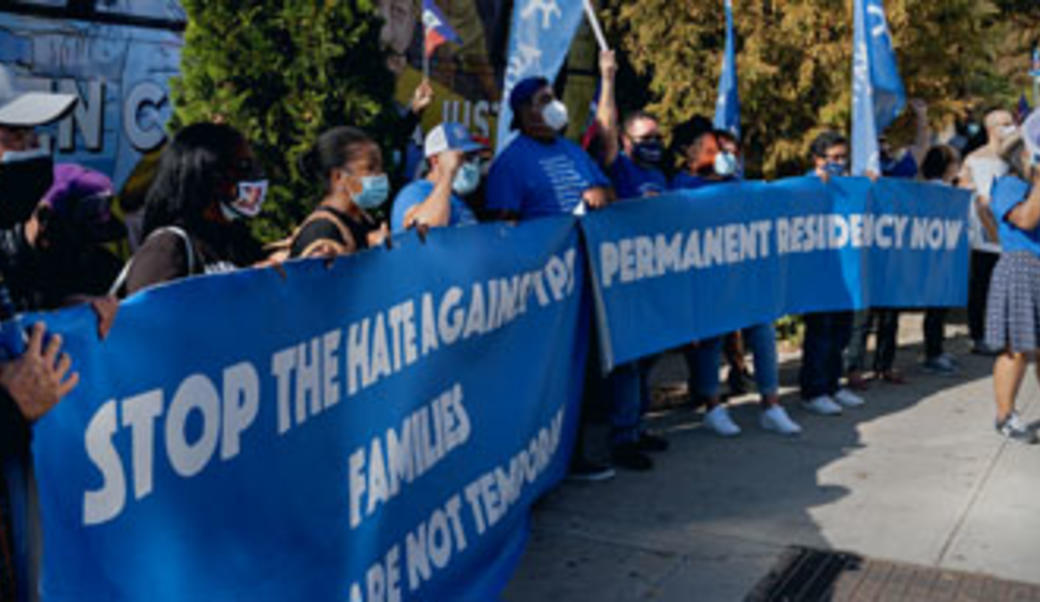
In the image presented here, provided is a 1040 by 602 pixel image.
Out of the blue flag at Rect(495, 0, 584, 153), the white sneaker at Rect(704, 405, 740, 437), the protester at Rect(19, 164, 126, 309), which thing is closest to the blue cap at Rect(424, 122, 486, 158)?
the blue flag at Rect(495, 0, 584, 153)

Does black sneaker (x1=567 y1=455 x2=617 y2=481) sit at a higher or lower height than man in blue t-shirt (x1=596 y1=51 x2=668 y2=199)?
lower

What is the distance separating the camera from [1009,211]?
6867mm

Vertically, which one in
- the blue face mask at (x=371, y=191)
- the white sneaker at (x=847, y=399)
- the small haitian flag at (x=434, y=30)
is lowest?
the white sneaker at (x=847, y=399)

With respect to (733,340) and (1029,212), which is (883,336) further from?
(1029,212)

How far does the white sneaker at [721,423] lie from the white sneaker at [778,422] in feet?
0.69

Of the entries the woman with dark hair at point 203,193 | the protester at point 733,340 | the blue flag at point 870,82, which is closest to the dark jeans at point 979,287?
the blue flag at point 870,82

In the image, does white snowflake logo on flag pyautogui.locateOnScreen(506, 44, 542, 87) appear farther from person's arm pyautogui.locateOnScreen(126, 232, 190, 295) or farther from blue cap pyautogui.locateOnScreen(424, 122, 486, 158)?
person's arm pyautogui.locateOnScreen(126, 232, 190, 295)

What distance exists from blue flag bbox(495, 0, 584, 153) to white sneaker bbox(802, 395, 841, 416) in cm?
283

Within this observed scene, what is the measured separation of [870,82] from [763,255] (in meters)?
1.79

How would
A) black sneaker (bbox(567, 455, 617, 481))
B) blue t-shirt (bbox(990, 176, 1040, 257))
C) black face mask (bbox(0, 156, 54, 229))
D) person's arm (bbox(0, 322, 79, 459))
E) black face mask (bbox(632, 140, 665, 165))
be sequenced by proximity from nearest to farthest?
person's arm (bbox(0, 322, 79, 459)) → black face mask (bbox(0, 156, 54, 229)) → black sneaker (bbox(567, 455, 617, 481)) → black face mask (bbox(632, 140, 665, 165)) → blue t-shirt (bbox(990, 176, 1040, 257))

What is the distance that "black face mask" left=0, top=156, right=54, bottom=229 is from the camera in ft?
9.30

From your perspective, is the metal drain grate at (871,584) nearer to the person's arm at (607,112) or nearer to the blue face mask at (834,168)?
the person's arm at (607,112)

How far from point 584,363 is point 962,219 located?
4546mm

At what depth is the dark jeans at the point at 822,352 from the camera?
25.6 ft
